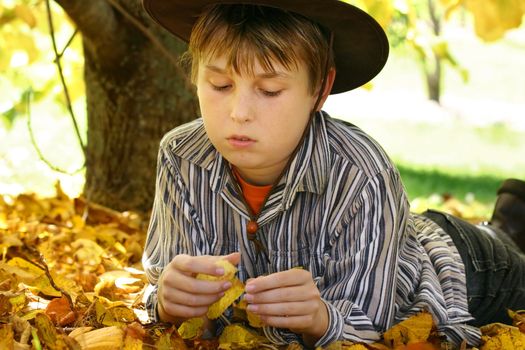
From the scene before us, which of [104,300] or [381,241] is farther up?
[381,241]

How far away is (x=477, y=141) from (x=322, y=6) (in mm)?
7247

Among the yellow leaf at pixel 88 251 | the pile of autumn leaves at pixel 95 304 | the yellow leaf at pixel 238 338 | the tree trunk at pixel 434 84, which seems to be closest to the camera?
the pile of autumn leaves at pixel 95 304

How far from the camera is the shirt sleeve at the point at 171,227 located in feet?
7.96

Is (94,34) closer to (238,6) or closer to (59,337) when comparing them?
(238,6)

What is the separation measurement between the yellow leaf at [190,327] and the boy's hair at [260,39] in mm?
587

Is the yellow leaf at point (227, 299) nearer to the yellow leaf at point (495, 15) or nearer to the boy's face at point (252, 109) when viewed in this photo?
the boy's face at point (252, 109)

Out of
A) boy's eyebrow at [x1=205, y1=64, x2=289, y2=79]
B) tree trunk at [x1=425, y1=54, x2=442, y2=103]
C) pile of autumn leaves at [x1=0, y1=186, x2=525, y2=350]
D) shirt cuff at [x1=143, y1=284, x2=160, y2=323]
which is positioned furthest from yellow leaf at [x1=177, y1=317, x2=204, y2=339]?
tree trunk at [x1=425, y1=54, x2=442, y2=103]

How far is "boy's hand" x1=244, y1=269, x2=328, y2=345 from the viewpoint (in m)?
2.02

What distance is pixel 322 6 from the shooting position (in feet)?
7.13

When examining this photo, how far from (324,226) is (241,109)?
1.38 feet

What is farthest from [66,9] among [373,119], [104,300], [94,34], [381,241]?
[373,119]

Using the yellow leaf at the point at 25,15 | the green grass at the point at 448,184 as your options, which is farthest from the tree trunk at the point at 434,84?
the yellow leaf at the point at 25,15

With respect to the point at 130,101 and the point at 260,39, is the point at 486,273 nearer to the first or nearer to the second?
the point at 260,39

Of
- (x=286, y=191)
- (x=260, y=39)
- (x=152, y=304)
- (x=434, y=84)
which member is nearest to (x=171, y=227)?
(x=152, y=304)
